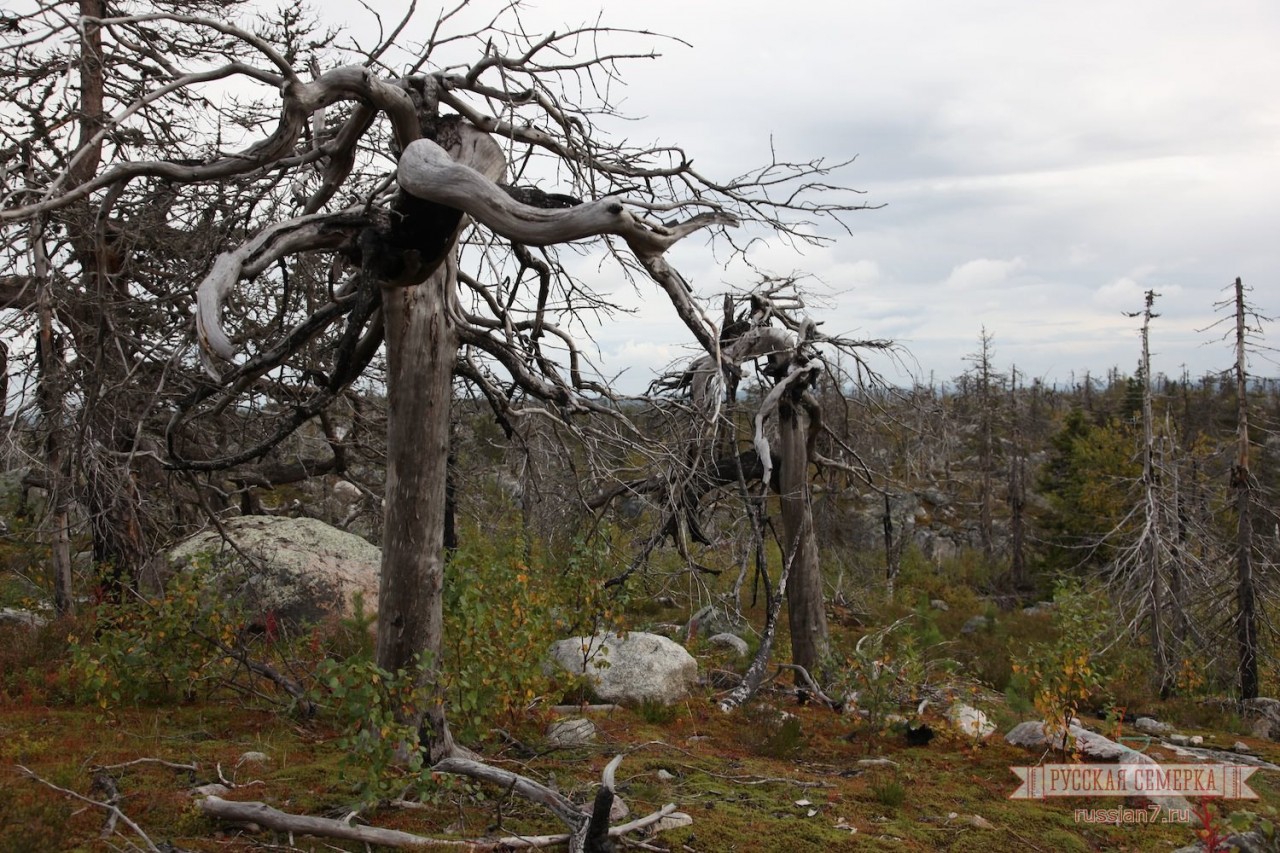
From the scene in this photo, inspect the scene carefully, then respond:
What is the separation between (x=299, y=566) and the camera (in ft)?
33.8

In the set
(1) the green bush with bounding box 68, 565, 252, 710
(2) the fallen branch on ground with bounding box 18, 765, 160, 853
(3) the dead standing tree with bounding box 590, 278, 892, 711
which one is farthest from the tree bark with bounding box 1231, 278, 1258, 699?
(2) the fallen branch on ground with bounding box 18, 765, 160, 853

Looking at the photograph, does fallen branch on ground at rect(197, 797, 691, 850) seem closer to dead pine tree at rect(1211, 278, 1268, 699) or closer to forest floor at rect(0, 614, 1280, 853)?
forest floor at rect(0, 614, 1280, 853)

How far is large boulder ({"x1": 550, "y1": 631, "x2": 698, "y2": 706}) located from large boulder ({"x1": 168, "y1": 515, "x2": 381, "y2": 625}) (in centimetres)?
284

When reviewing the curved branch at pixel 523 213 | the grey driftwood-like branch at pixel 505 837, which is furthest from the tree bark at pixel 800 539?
the curved branch at pixel 523 213

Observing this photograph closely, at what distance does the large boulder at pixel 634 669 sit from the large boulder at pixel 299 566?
2.84 metres

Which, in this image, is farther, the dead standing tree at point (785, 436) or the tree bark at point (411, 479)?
the dead standing tree at point (785, 436)

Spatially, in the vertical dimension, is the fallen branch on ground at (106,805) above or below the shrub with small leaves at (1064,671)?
below

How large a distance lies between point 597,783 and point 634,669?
3270 millimetres

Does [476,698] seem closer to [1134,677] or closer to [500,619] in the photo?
[500,619]

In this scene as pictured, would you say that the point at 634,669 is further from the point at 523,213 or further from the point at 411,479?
the point at 523,213

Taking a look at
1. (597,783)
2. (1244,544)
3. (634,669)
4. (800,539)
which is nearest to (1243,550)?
(1244,544)

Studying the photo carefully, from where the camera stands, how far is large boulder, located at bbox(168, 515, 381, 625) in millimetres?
9992

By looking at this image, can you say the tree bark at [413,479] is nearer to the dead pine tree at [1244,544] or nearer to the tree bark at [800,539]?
the tree bark at [800,539]

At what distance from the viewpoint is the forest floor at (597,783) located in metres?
4.61
